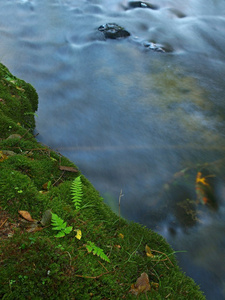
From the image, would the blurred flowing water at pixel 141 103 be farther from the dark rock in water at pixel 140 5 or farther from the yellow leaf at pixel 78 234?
the yellow leaf at pixel 78 234

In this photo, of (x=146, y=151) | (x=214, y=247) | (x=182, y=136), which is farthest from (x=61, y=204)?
(x=182, y=136)

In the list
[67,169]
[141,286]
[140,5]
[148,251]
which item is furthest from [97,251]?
[140,5]

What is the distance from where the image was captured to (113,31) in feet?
40.2

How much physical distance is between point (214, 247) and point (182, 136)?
3.36 m

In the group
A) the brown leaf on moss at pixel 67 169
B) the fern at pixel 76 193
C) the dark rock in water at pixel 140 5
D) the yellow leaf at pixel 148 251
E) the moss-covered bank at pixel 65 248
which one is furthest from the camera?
the dark rock in water at pixel 140 5

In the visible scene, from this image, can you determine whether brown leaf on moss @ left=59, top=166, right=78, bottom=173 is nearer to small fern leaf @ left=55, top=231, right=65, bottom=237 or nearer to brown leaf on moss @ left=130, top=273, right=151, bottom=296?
small fern leaf @ left=55, top=231, right=65, bottom=237

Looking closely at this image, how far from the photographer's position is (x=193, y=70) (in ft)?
34.7

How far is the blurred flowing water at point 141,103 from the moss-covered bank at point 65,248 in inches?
91.1

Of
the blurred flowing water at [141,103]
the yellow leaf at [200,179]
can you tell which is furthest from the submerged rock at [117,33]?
the yellow leaf at [200,179]

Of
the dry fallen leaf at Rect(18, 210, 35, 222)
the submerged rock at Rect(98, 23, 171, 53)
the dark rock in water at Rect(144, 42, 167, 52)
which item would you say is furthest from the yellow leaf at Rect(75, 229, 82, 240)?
the submerged rock at Rect(98, 23, 171, 53)

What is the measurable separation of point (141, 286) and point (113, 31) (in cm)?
1184

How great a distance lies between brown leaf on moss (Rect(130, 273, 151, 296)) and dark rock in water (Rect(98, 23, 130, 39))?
11562 millimetres

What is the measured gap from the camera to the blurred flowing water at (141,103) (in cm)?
552

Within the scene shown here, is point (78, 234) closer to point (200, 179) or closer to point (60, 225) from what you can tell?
point (60, 225)
